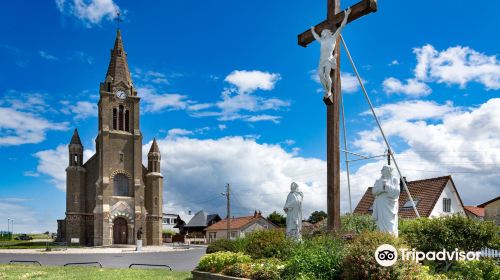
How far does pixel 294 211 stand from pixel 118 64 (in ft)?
166

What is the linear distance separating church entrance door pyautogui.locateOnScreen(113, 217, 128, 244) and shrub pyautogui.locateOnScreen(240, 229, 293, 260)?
4486 cm

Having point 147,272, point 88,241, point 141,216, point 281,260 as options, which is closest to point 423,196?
point 147,272

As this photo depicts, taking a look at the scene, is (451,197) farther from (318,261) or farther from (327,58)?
(318,261)

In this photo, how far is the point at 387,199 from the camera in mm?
10758

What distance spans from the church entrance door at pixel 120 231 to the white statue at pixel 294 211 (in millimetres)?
44950

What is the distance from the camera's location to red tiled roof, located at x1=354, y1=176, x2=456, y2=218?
31859 millimetres

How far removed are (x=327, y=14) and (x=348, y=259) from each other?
23.8 feet

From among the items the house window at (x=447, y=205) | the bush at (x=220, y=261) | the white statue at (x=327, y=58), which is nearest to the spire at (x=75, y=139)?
the house window at (x=447, y=205)

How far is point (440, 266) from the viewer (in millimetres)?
10984

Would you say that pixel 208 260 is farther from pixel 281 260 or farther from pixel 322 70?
pixel 322 70

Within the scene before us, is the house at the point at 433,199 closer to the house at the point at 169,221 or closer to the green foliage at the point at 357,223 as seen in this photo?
the green foliage at the point at 357,223

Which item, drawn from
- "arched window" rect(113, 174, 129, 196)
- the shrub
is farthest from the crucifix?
"arched window" rect(113, 174, 129, 196)

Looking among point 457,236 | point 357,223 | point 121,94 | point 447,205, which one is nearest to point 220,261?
point 457,236

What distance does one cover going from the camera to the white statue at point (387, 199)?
10641 millimetres
